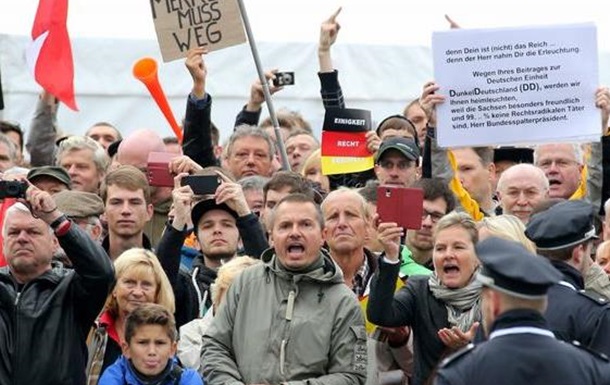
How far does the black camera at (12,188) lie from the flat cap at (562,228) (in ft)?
8.31

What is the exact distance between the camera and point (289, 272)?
10.7 metres

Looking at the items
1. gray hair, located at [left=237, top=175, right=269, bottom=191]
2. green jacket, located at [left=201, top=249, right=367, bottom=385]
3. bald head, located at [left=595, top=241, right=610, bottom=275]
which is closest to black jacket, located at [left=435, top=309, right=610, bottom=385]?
green jacket, located at [left=201, top=249, right=367, bottom=385]

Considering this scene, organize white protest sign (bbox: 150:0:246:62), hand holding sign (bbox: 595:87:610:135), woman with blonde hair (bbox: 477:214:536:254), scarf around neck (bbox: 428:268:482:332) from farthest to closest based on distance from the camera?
white protest sign (bbox: 150:0:246:62)
hand holding sign (bbox: 595:87:610:135)
woman with blonde hair (bbox: 477:214:536:254)
scarf around neck (bbox: 428:268:482:332)

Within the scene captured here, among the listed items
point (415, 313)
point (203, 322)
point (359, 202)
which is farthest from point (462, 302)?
point (203, 322)

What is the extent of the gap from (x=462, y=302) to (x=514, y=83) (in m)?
2.20

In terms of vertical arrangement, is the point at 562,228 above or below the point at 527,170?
→ below

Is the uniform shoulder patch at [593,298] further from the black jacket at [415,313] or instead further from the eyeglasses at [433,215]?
the eyeglasses at [433,215]

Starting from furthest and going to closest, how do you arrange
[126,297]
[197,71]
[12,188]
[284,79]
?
1. [284,79]
2. [197,71]
3. [126,297]
4. [12,188]

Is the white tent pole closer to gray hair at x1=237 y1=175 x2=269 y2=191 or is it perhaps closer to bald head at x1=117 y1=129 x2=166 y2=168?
gray hair at x1=237 y1=175 x2=269 y2=191

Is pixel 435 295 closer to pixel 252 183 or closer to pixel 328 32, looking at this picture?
pixel 252 183

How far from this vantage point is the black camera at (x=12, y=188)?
10266 mm

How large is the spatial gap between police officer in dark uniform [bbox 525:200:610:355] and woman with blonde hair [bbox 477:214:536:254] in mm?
618

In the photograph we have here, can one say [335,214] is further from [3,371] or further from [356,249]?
[3,371]

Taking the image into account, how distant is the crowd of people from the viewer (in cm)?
1036
